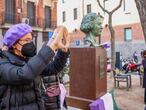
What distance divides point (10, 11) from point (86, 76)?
2044 centimetres

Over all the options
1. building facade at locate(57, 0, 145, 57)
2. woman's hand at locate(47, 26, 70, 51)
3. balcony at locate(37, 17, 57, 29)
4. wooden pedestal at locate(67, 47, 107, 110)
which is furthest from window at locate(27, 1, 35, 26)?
woman's hand at locate(47, 26, 70, 51)

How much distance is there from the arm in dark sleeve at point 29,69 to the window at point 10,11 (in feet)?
74.1

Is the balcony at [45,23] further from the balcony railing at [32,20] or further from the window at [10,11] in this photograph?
the window at [10,11]

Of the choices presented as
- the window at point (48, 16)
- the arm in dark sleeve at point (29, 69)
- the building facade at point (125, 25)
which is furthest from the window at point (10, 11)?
the arm in dark sleeve at point (29, 69)

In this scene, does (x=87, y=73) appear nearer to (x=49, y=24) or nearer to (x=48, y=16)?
(x=49, y=24)

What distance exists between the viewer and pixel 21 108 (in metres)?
2.68

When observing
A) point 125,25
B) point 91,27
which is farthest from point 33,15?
point 91,27

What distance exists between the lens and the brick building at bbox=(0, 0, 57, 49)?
24583 mm

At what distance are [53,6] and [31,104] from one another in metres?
28.4

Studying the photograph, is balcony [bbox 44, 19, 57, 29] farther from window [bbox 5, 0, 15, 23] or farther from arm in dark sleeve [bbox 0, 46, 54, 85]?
arm in dark sleeve [bbox 0, 46, 54, 85]

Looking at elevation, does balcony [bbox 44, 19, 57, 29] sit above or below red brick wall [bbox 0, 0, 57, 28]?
below

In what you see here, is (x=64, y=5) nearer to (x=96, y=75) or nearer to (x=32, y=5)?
(x=32, y=5)

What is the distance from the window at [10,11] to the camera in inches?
983

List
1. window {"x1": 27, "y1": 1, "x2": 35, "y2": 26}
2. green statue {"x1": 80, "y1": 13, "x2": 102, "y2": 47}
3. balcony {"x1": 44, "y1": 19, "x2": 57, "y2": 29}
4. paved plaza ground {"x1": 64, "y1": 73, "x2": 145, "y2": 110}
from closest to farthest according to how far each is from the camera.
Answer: green statue {"x1": 80, "y1": 13, "x2": 102, "y2": 47} < paved plaza ground {"x1": 64, "y1": 73, "x2": 145, "y2": 110} < window {"x1": 27, "y1": 1, "x2": 35, "y2": 26} < balcony {"x1": 44, "y1": 19, "x2": 57, "y2": 29}
